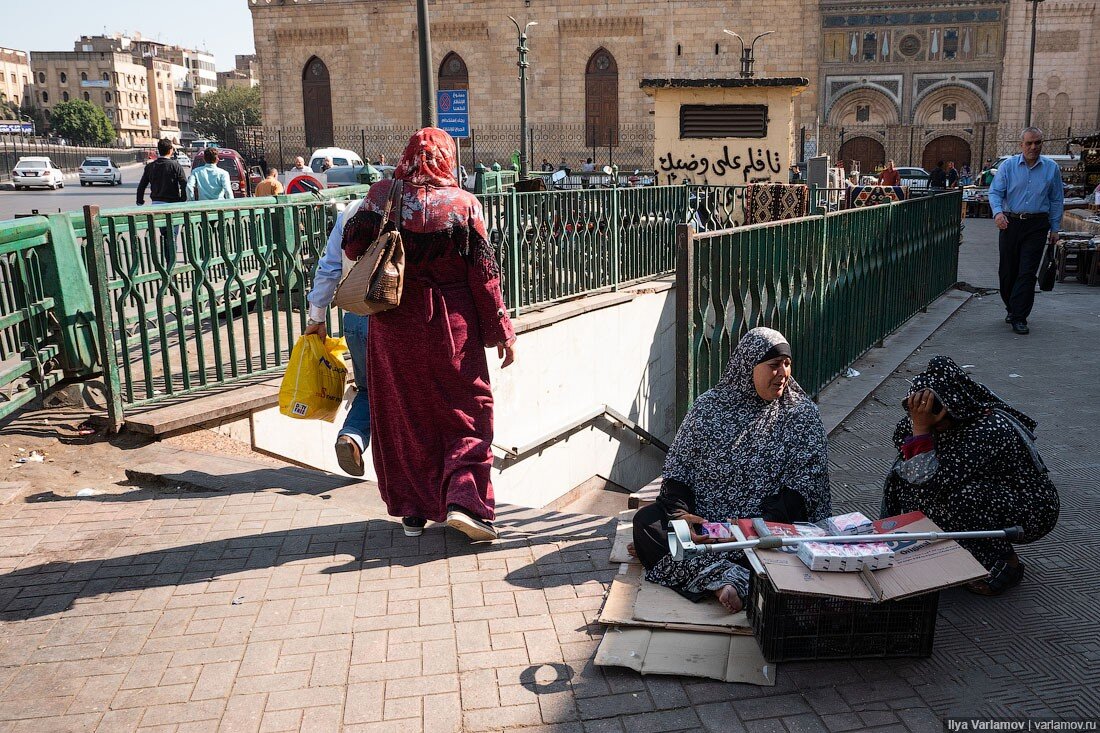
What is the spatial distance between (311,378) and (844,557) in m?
2.62

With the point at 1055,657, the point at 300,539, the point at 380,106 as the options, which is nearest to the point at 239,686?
the point at 300,539

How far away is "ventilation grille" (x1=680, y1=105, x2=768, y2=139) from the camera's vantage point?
49.8 ft

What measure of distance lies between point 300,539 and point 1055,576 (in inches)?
120

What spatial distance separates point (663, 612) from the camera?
120 inches

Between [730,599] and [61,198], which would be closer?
[730,599]

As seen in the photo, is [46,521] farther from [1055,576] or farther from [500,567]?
[1055,576]

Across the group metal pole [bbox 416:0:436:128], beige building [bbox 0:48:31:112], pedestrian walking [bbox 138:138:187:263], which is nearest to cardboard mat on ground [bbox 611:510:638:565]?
metal pole [bbox 416:0:436:128]

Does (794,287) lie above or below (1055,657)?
above

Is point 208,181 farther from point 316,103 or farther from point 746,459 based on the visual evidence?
point 316,103

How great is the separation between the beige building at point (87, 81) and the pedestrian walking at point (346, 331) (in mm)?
104072

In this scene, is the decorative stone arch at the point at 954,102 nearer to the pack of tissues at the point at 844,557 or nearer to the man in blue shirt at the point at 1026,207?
the man in blue shirt at the point at 1026,207

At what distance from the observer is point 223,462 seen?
4.75m

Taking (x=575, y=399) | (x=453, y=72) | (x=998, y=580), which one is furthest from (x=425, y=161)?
(x=453, y=72)

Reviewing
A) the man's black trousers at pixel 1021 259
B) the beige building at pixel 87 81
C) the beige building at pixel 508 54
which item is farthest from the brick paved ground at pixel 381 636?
the beige building at pixel 87 81
